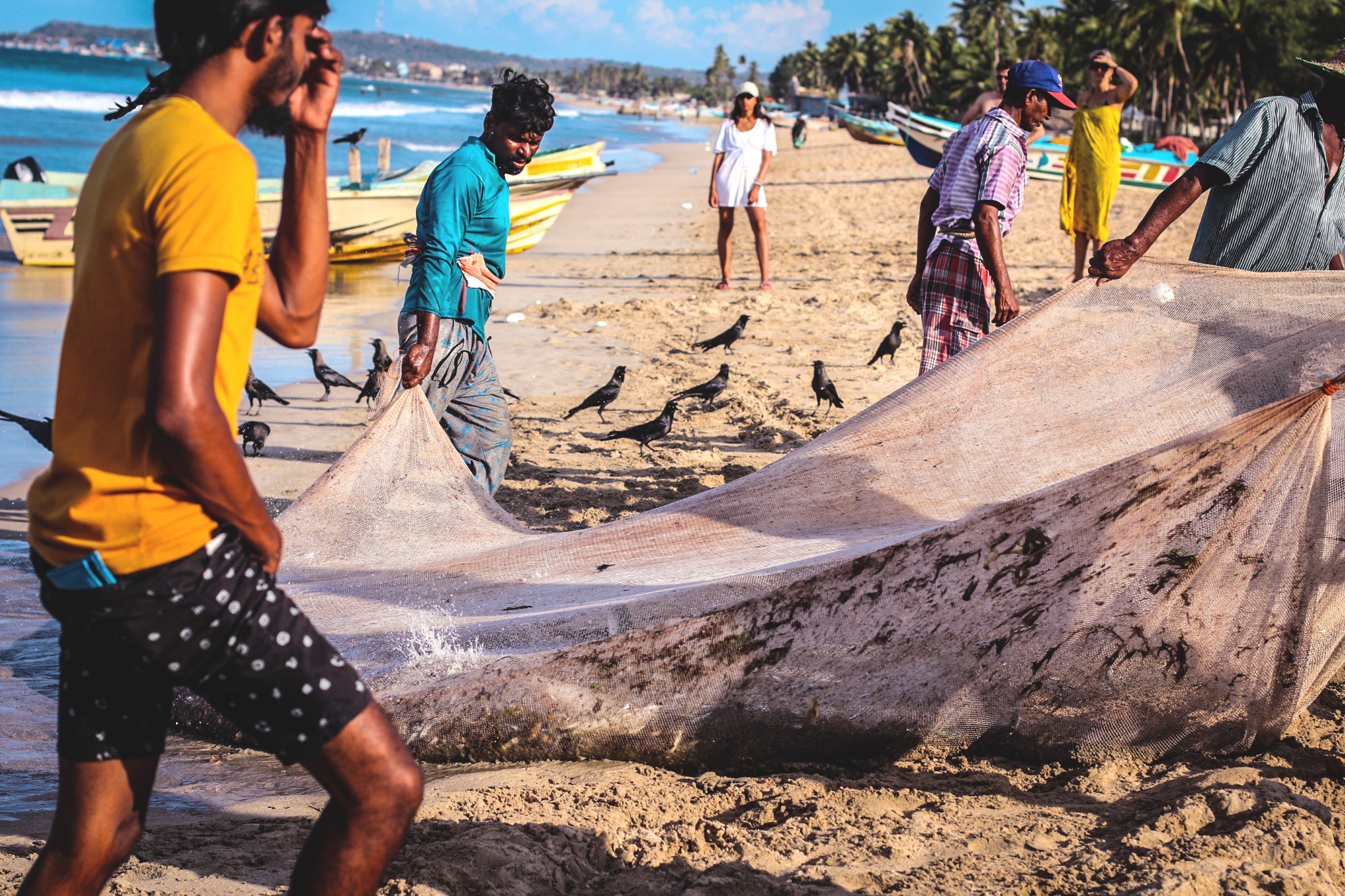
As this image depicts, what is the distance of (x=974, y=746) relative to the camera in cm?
291

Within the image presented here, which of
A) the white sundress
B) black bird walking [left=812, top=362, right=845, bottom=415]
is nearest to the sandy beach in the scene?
black bird walking [left=812, top=362, right=845, bottom=415]

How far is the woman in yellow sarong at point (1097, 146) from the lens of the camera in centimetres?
895

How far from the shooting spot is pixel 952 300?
4730 mm

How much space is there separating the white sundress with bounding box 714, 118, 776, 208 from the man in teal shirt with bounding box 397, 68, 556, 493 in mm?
6158

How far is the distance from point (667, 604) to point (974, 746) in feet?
3.02

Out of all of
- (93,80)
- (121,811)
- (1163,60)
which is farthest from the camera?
(93,80)

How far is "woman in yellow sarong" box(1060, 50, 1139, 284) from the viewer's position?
352 inches

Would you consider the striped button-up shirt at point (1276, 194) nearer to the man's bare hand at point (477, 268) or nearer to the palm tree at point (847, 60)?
the man's bare hand at point (477, 268)

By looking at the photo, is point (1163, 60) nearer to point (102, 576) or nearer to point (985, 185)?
point (985, 185)

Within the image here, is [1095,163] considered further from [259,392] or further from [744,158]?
[259,392]

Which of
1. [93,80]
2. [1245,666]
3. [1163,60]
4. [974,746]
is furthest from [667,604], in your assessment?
[93,80]

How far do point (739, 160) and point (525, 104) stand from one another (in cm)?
651

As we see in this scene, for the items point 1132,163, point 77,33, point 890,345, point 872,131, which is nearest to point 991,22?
point 872,131

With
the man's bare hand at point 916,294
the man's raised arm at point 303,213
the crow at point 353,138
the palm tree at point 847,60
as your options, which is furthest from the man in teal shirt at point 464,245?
the palm tree at point 847,60
